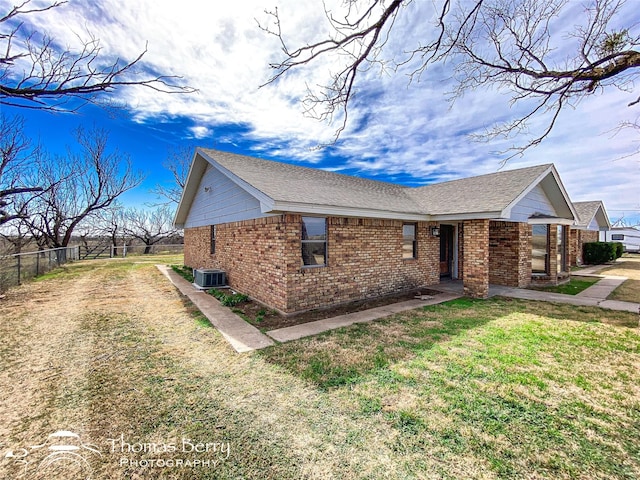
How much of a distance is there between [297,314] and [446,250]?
8233 mm

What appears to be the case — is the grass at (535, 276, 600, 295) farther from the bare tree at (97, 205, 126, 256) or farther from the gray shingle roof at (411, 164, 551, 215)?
the bare tree at (97, 205, 126, 256)

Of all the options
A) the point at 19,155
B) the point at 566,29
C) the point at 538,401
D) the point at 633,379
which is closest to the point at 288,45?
the point at 566,29

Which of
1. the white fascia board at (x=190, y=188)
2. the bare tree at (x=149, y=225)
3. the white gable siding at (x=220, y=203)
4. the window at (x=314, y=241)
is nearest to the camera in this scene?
the window at (x=314, y=241)

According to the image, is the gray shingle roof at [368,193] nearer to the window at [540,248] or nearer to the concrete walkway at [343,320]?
the window at [540,248]

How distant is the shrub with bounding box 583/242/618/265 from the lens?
18.5 metres

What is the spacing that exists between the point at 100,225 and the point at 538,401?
3933 centimetres

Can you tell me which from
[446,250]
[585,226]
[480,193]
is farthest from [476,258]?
[585,226]

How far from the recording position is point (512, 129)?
6.02 metres

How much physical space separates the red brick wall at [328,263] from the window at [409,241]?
0.19m

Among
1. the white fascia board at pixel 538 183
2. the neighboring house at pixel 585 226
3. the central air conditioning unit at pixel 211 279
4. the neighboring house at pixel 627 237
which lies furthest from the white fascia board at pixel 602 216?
the central air conditioning unit at pixel 211 279

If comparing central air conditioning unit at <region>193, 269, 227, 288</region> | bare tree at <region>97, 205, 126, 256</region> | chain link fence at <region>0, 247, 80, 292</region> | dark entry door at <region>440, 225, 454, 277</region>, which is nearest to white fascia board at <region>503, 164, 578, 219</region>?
dark entry door at <region>440, 225, 454, 277</region>

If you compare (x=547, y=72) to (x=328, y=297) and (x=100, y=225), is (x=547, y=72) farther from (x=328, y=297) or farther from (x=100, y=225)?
(x=100, y=225)

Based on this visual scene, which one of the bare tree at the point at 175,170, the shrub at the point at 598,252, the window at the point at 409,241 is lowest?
the shrub at the point at 598,252

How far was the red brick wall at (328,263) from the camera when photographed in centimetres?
659
